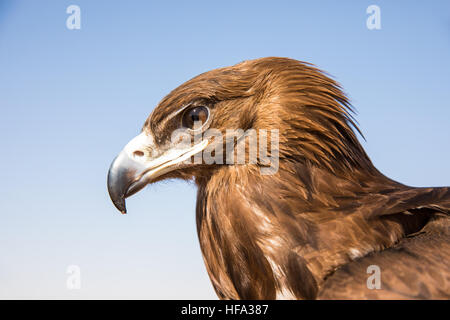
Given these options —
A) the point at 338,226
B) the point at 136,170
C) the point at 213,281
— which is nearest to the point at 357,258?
the point at 338,226

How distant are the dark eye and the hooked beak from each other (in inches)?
6.3

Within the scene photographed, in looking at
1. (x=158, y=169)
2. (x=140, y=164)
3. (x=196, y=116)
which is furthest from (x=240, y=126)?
(x=140, y=164)

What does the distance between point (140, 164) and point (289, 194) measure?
1.33 m

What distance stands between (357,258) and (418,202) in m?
0.64

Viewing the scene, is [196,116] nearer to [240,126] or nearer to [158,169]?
[240,126]

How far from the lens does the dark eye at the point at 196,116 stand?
388 centimetres

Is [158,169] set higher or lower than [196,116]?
lower

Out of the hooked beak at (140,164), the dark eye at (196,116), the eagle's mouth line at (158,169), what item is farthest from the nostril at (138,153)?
the dark eye at (196,116)

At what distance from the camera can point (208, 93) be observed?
385cm

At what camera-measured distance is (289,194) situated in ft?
10.8

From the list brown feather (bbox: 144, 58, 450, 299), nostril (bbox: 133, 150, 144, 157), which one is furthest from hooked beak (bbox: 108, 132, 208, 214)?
brown feather (bbox: 144, 58, 450, 299)

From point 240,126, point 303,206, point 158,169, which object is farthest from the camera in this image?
point 158,169

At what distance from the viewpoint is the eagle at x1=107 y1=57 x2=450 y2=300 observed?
2.92 m
